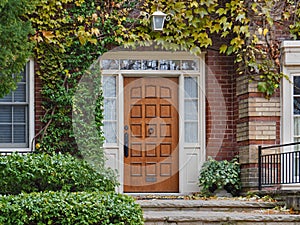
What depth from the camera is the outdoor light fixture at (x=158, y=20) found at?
12.8m

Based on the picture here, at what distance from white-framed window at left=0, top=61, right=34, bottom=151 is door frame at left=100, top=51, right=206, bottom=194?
4.51 ft

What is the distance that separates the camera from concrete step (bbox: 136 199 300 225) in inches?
368

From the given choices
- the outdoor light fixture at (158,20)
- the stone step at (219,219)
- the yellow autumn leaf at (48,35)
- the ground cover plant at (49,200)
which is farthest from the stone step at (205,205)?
the yellow autumn leaf at (48,35)

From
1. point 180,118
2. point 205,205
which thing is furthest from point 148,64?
point 205,205

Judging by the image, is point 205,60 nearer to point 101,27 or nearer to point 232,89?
point 232,89

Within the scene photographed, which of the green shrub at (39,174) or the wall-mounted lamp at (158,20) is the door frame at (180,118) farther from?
the green shrub at (39,174)

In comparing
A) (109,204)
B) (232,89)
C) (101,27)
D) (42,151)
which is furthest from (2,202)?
(232,89)

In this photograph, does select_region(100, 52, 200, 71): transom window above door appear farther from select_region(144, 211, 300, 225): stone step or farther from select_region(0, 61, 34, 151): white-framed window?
select_region(144, 211, 300, 225): stone step

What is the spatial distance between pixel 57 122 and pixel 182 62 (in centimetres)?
258

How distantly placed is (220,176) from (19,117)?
12.1 feet

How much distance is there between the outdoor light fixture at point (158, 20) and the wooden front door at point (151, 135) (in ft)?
3.53

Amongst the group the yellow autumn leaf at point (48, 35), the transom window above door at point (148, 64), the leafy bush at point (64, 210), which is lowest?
the leafy bush at point (64, 210)

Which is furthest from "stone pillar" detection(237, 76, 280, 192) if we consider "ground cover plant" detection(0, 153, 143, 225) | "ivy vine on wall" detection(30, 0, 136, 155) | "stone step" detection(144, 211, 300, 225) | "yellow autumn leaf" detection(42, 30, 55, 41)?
"ground cover plant" detection(0, 153, 143, 225)

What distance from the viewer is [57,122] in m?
12.9
